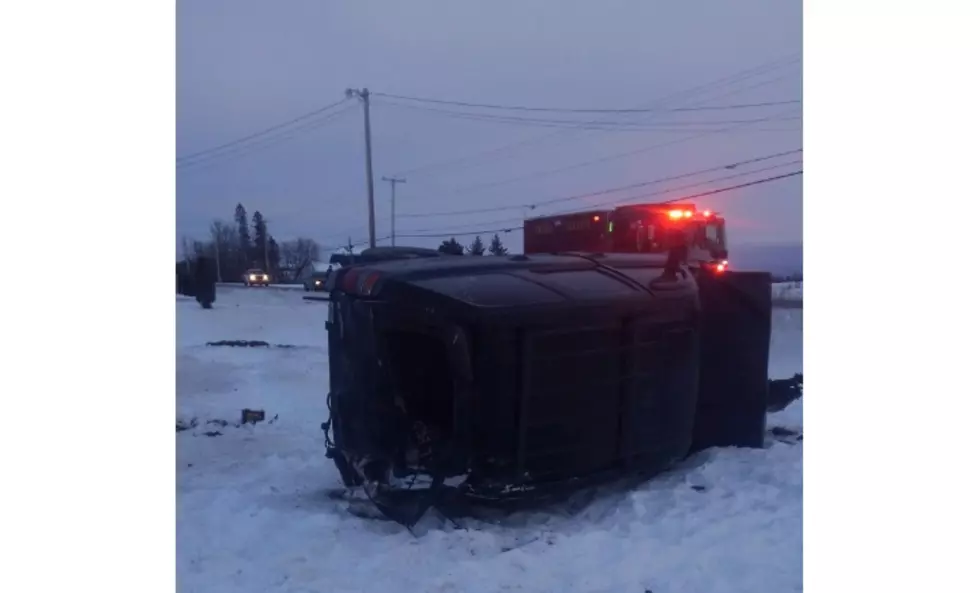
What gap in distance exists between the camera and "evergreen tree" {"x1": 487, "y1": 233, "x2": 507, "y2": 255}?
1727 millimetres

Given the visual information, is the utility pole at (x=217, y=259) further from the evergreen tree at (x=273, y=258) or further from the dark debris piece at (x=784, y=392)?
the dark debris piece at (x=784, y=392)

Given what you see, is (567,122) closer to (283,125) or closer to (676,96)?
(676,96)

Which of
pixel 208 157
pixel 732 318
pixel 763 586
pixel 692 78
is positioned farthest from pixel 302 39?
pixel 763 586

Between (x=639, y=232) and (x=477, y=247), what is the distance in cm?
37

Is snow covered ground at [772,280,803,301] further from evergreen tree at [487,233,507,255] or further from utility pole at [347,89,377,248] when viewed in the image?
utility pole at [347,89,377,248]

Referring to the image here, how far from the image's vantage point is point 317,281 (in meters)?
1.75

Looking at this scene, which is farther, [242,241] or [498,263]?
[242,241]

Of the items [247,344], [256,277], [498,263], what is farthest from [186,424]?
[498,263]

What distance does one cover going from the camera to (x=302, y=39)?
71.2 inches

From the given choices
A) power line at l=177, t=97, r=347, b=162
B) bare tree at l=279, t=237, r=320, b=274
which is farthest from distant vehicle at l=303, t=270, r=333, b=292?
power line at l=177, t=97, r=347, b=162
